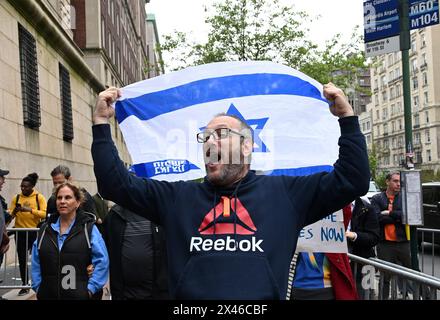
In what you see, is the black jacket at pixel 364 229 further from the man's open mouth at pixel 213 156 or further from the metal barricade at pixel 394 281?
the man's open mouth at pixel 213 156

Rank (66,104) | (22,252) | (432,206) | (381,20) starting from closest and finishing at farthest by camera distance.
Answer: (381,20)
(22,252)
(432,206)
(66,104)

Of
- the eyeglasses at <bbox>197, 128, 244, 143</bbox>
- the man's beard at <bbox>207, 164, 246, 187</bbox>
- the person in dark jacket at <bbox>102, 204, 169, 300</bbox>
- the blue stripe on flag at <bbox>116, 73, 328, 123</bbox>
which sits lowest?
the person in dark jacket at <bbox>102, 204, 169, 300</bbox>

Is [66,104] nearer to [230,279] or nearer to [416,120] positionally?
[230,279]

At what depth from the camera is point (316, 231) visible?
13.2 feet

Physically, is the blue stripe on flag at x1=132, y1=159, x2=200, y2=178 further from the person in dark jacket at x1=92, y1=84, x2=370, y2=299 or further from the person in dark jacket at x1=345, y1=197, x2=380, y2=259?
the person in dark jacket at x1=345, y1=197, x2=380, y2=259

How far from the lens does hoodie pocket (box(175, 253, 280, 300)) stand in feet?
7.29

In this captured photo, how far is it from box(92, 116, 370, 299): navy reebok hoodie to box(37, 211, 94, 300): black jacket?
211cm

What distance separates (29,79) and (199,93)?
1236 centimetres

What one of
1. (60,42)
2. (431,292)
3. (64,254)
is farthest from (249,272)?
(60,42)

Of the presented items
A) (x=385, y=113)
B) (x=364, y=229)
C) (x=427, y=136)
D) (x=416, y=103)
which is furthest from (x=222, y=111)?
(x=385, y=113)

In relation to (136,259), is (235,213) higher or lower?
higher

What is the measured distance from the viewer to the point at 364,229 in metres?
5.42

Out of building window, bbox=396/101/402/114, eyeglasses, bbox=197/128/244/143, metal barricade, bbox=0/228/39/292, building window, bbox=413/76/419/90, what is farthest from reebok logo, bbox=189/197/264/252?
building window, bbox=396/101/402/114

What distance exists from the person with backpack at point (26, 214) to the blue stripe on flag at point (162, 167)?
494 cm
